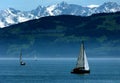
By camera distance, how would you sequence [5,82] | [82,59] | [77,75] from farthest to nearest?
[77,75] → [82,59] → [5,82]

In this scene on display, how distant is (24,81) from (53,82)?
10.1 meters

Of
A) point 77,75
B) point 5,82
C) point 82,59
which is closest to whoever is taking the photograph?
point 5,82

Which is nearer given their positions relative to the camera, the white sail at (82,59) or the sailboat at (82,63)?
the white sail at (82,59)

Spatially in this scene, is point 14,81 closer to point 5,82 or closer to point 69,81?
point 5,82

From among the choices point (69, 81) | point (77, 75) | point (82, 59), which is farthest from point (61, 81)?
point (77, 75)

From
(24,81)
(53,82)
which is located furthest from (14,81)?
(53,82)

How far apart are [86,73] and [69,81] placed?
59.3ft

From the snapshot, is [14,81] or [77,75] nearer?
[14,81]

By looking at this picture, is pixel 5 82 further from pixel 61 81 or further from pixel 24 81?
pixel 61 81

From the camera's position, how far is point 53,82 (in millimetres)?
153375

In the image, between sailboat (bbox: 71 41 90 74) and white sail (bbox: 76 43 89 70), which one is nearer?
white sail (bbox: 76 43 89 70)

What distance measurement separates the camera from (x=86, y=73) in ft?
569

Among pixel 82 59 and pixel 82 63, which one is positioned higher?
pixel 82 59

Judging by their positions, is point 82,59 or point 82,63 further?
point 82,63
